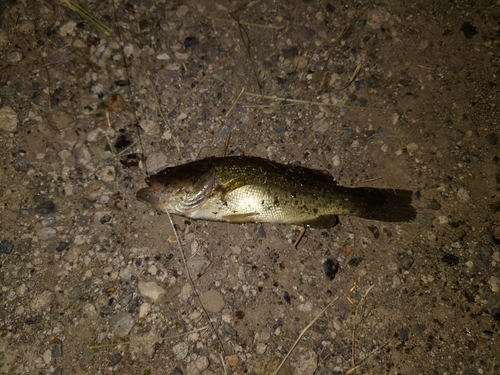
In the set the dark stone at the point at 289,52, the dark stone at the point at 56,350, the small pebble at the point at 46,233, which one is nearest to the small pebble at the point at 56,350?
the dark stone at the point at 56,350

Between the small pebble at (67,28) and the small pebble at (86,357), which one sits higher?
the small pebble at (67,28)

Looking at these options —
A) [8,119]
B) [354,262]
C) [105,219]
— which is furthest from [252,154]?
[8,119]

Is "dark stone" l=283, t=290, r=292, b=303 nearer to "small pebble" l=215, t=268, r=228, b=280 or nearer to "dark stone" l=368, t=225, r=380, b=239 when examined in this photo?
"small pebble" l=215, t=268, r=228, b=280

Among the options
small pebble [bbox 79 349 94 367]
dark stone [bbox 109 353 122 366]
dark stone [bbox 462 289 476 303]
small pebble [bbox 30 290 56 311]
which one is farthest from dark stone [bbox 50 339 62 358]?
dark stone [bbox 462 289 476 303]

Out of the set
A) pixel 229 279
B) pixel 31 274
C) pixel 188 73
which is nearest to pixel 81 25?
pixel 188 73

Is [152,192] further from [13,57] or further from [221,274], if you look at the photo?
[13,57]

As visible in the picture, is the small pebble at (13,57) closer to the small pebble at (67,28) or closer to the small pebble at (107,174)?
the small pebble at (67,28)
